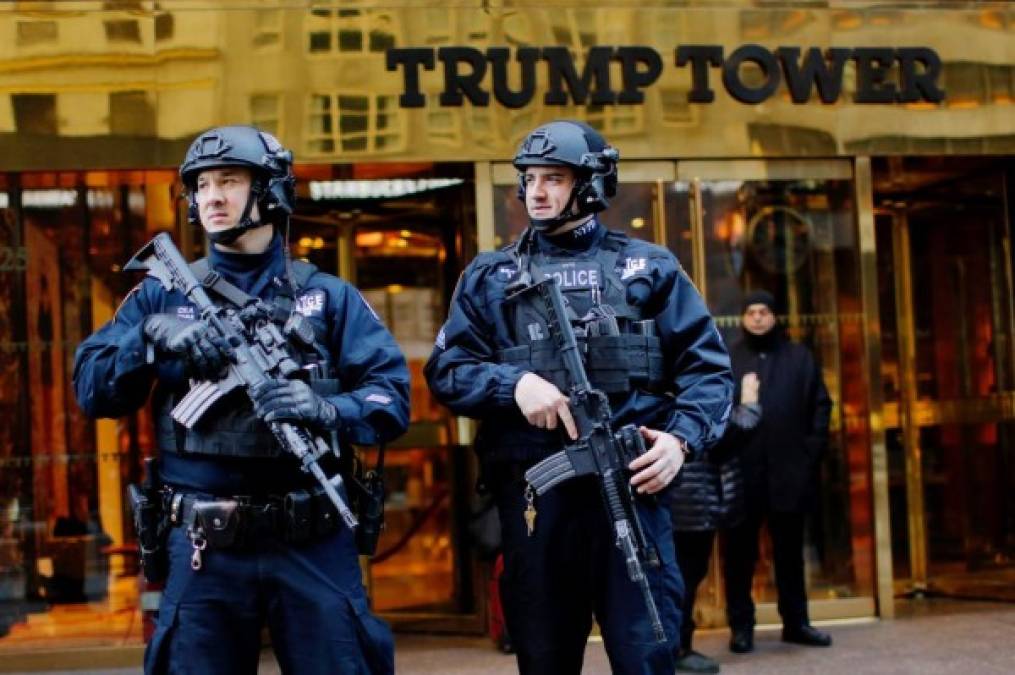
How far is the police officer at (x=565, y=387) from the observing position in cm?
462

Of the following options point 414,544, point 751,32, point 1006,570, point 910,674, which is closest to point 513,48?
point 751,32

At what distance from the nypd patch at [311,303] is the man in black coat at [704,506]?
3339 mm

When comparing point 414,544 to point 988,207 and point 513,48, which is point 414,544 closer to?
point 513,48

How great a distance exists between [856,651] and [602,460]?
3.98m

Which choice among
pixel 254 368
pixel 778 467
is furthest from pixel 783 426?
pixel 254 368

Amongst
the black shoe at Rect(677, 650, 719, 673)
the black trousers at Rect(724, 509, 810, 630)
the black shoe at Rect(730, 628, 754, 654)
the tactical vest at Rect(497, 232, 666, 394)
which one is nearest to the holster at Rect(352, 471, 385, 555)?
the tactical vest at Rect(497, 232, 666, 394)

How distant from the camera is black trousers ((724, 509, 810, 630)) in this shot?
316 inches

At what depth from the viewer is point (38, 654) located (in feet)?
27.4

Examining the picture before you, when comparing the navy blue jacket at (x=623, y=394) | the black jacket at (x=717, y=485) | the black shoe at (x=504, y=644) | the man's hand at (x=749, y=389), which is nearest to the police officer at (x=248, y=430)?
the navy blue jacket at (x=623, y=394)

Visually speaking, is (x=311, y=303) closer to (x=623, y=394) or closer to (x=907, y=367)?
(x=623, y=394)

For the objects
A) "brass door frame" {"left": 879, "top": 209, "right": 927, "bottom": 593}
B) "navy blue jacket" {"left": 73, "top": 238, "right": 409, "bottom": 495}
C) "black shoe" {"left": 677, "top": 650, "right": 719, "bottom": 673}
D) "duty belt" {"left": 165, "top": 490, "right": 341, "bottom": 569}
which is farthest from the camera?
"brass door frame" {"left": 879, "top": 209, "right": 927, "bottom": 593}

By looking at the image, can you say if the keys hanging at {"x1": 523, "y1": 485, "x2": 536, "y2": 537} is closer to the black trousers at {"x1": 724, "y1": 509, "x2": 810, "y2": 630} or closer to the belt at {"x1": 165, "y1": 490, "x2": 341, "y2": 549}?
the belt at {"x1": 165, "y1": 490, "x2": 341, "y2": 549}

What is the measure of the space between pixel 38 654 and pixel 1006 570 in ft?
19.4

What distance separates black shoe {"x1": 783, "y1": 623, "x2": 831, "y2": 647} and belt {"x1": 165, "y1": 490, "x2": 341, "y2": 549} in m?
4.55
